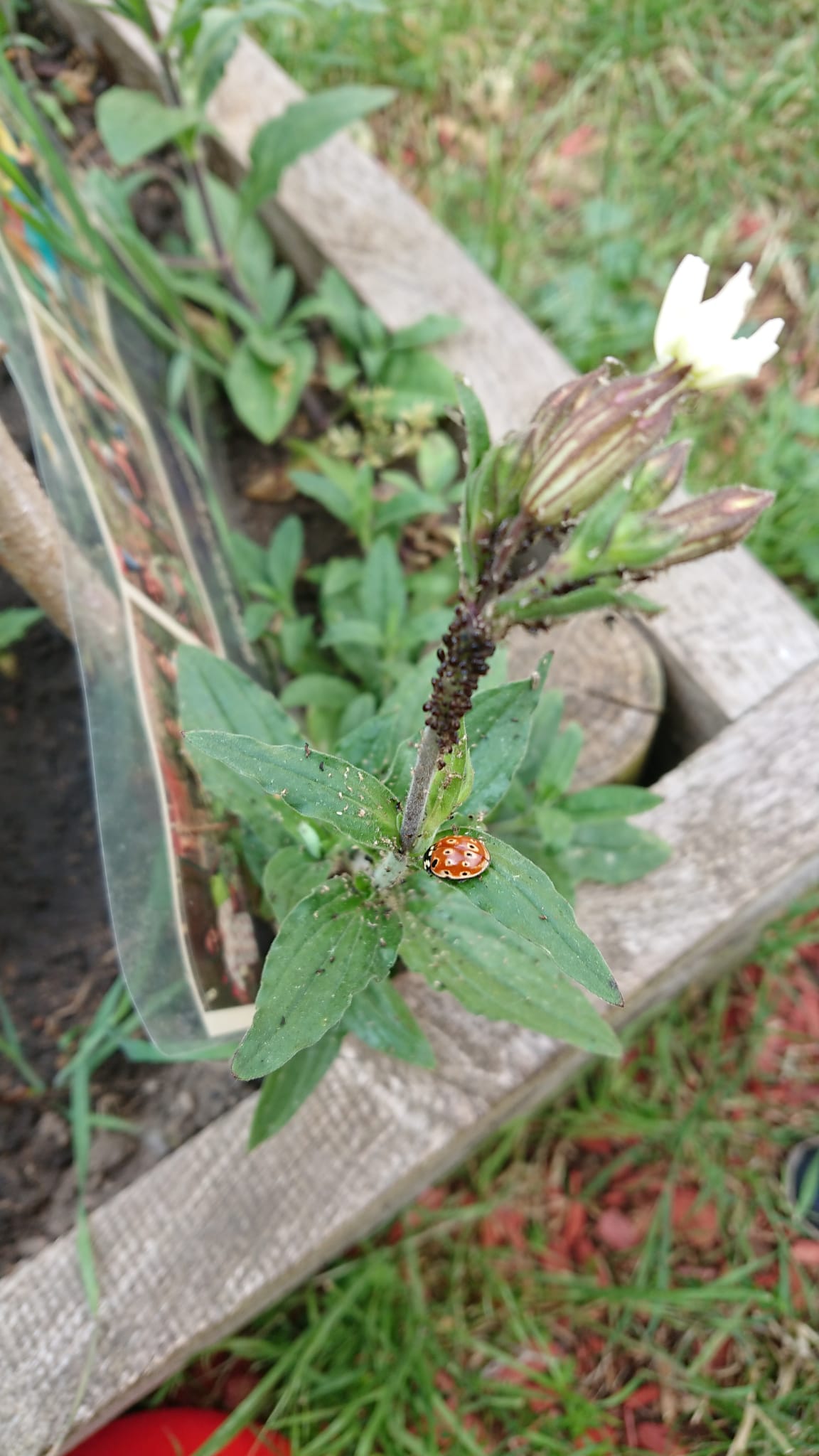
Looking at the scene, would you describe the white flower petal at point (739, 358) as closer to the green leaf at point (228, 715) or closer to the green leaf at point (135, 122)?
the green leaf at point (228, 715)

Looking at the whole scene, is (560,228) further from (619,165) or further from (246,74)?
(246,74)

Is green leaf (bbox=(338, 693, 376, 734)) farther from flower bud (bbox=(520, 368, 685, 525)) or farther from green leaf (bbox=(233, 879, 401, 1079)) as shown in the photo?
flower bud (bbox=(520, 368, 685, 525))

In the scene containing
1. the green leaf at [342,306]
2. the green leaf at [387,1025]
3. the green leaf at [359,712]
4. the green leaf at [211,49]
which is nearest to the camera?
the green leaf at [387,1025]

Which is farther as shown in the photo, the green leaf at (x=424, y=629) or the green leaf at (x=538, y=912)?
the green leaf at (x=424, y=629)

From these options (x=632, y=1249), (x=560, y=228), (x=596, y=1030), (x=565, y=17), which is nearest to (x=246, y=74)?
(x=560, y=228)

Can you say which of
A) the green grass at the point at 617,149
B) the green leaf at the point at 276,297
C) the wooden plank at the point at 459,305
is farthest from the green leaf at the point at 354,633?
the green grass at the point at 617,149

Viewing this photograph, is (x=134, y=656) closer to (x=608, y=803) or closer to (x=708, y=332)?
(x=608, y=803)
